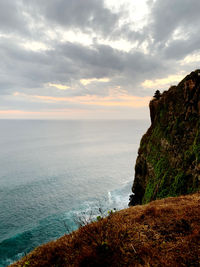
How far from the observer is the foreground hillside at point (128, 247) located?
14.0ft

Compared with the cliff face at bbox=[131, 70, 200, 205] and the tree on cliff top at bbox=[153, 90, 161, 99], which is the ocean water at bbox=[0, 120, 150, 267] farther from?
the tree on cliff top at bbox=[153, 90, 161, 99]

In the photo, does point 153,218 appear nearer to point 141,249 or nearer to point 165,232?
point 165,232

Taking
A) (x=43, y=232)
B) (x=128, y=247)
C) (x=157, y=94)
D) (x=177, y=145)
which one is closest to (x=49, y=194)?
(x=43, y=232)

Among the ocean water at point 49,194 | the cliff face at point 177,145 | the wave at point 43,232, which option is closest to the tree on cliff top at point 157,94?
the cliff face at point 177,145

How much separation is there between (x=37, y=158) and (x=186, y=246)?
10212cm

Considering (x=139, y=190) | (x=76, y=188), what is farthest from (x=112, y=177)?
(x=139, y=190)

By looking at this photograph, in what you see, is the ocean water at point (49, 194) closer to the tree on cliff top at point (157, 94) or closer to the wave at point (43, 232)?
the wave at point (43, 232)

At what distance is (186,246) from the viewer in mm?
4625

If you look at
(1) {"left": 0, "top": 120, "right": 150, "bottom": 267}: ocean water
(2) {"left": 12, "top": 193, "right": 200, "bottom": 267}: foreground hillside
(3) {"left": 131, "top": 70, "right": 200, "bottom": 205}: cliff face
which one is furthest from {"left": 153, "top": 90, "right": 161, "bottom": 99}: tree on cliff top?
(2) {"left": 12, "top": 193, "right": 200, "bottom": 267}: foreground hillside

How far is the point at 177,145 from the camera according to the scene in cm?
2431

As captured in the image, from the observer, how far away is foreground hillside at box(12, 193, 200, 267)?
4258mm

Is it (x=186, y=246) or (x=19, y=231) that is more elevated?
(x=186, y=246)

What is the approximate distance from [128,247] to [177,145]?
22918 mm

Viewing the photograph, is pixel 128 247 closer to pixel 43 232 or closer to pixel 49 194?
pixel 43 232
